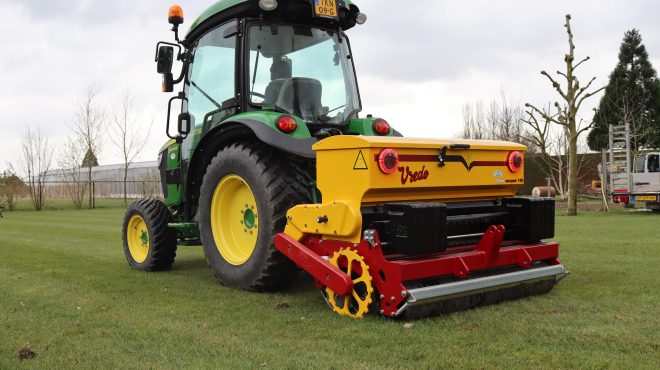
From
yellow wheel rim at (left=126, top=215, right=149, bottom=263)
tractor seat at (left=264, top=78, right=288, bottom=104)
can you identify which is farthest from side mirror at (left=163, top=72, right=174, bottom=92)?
yellow wheel rim at (left=126, top=215, right=149, bottom=263)

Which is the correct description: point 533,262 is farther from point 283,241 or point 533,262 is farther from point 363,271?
point 283,241

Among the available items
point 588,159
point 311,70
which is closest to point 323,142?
point 311,70

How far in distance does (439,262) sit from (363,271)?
527 millimetres

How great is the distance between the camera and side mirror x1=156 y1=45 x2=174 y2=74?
20.6 feet

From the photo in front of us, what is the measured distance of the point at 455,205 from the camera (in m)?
4.77

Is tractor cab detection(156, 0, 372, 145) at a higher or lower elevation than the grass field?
higher

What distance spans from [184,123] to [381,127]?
2.21 metres

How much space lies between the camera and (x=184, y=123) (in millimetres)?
6516

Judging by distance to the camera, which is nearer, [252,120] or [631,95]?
[252,120]

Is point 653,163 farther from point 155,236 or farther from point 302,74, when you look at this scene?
point 155,236

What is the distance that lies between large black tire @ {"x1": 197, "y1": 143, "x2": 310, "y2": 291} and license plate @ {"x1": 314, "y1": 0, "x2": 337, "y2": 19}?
144 cm

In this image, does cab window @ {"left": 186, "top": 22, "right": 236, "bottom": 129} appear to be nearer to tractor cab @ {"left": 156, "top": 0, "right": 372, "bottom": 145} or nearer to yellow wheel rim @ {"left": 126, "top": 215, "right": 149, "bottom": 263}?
tractor cab @ {"left": 156, "top": 0, "right": 372, "bottom": 145}

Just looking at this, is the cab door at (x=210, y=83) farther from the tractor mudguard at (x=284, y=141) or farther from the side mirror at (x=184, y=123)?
the tractor mudguard at (x=284, y=141)

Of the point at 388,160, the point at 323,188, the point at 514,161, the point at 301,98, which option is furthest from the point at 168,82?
the point at 514,161
